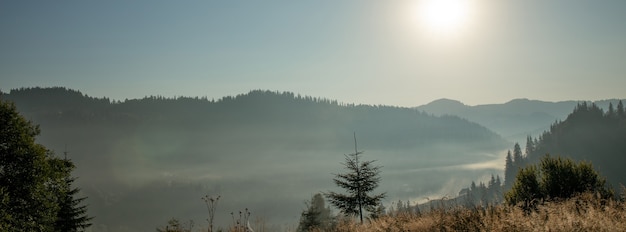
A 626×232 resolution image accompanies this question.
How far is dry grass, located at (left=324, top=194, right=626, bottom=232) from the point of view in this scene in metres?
5.98

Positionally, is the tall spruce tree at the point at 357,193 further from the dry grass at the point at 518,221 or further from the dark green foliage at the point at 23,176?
the dry grass at the point at 518,221

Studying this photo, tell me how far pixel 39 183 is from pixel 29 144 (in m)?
1.99

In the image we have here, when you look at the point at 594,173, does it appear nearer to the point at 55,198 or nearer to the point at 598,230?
the point at 598,230

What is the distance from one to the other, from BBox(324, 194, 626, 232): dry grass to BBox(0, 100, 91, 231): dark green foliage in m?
16.3

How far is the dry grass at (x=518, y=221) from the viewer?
5.98 metres

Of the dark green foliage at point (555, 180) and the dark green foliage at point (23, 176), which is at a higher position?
the dark green foliage at point (23, 176)

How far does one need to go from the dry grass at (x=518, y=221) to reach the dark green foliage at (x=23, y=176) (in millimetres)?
16278

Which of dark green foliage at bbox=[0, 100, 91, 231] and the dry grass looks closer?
the dry grass

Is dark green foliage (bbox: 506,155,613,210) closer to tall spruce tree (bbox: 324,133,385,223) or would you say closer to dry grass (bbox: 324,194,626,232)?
tall spruce tree (bbox: 324,133,385,223)

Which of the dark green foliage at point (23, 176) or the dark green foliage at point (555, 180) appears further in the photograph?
the dark green foliage at point (555, 180)

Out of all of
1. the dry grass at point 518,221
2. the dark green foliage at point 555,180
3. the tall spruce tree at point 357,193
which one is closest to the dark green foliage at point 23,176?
the tall spruce tree at point 357,193

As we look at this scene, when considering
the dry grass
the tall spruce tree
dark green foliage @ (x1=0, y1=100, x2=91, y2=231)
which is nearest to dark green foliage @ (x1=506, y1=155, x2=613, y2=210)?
the tall spruce tree

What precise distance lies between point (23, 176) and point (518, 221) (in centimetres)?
2094

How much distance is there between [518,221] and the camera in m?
6.20
